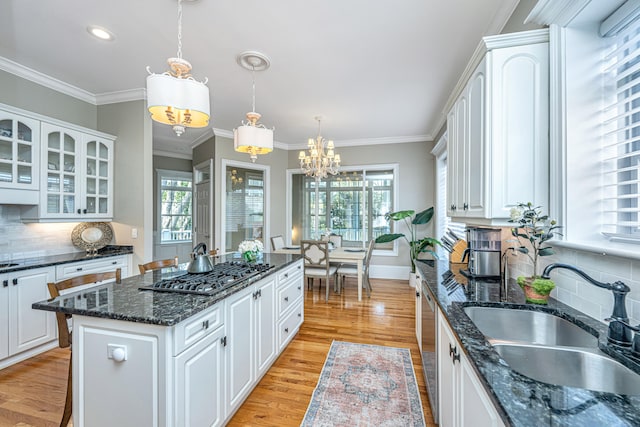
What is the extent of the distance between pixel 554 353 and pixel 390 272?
4722 millimetres

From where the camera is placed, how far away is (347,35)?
236 cm

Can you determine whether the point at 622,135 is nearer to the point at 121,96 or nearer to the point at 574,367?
the point at 574,367

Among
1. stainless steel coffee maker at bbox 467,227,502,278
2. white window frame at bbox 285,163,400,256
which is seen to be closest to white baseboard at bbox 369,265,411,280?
white window frame at bbox 285,163,400,256

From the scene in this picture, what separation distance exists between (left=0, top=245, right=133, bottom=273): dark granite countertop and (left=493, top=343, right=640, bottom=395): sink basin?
370 cm

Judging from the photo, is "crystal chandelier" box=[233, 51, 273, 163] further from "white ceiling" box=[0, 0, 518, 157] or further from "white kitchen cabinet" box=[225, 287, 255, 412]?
"white kitchen cabinet" box=[225, 287, 255, 412]

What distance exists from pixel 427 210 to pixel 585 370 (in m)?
4.40

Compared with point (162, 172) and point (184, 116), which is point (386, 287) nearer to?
point (184, 116)

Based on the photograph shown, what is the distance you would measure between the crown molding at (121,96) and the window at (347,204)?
132 inches

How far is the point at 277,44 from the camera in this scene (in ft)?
8.16

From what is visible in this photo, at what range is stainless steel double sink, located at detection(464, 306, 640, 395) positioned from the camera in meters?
0.93

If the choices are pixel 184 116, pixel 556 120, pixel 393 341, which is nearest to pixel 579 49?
pixel 556 120

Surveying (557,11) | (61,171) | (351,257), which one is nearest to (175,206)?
(61,171)

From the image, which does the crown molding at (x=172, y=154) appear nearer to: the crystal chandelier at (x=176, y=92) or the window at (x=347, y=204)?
the window at (x=347, y=204)

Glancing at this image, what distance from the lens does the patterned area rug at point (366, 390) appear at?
1.84 metres
